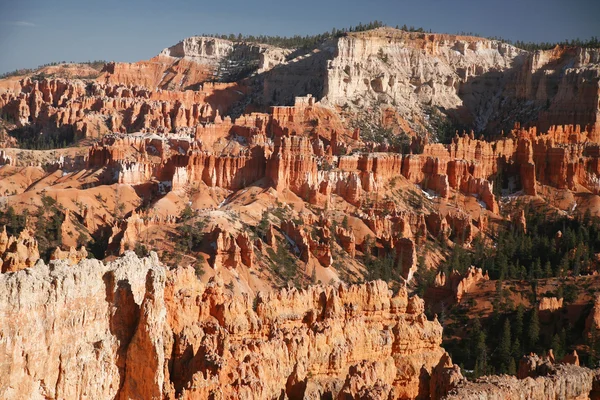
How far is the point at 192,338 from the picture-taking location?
3359 centimetres

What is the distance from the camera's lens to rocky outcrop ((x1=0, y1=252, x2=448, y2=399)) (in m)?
27.0

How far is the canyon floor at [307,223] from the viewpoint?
30166 mm

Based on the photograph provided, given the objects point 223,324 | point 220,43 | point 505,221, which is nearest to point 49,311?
point 223,324

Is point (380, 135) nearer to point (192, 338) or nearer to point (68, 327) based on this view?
point (192, 338)

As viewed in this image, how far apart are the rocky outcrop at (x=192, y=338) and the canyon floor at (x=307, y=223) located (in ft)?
0.24

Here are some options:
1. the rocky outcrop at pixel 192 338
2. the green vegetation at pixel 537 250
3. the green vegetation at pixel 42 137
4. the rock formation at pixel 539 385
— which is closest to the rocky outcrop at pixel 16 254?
the rocky outcrop at pixel 192 338

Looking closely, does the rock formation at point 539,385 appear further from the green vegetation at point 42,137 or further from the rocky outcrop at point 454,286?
the green vegetation at point 42,137

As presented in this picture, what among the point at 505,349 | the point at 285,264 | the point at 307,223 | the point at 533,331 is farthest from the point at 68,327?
the point at 307,223

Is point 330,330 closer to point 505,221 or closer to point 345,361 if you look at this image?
point 345,361

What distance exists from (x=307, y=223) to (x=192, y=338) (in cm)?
5066

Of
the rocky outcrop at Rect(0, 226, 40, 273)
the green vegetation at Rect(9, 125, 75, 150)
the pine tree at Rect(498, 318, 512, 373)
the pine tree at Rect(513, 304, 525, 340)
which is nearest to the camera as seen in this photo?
the rocky outcrop at Rect(0, 226, 40, 273)

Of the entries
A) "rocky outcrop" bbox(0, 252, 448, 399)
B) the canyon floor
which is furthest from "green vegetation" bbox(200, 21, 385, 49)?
"rocky outcrop" bbox(0, 252, 448, 399)

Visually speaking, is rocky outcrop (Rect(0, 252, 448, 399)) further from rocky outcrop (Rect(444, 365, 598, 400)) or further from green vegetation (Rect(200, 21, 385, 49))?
green vegetation (Rect(200, 21, 385, 49))

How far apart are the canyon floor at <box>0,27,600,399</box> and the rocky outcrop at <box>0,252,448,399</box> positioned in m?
0.07
